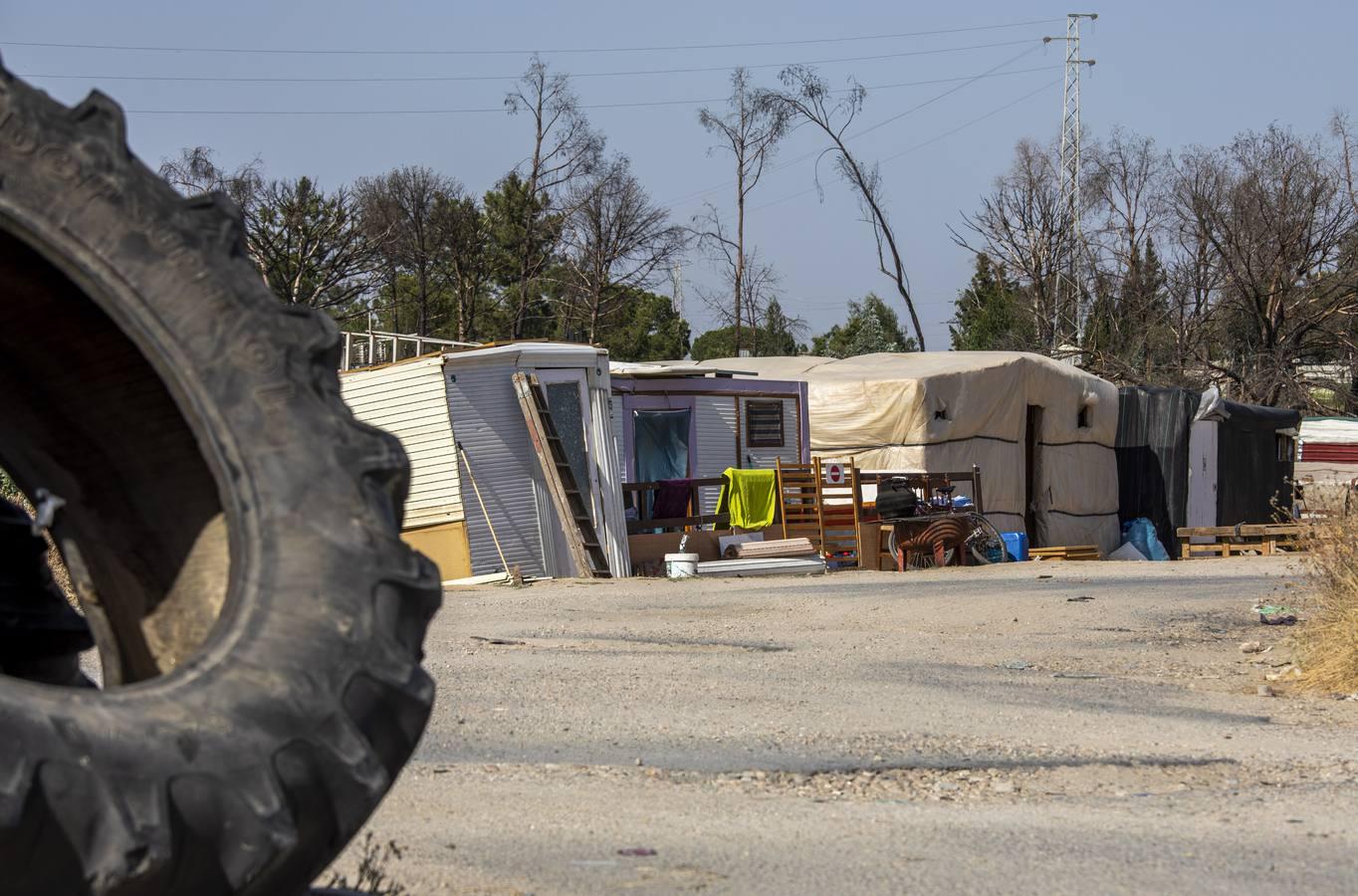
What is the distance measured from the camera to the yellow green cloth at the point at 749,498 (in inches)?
716

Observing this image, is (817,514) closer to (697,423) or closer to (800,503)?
(800,503)

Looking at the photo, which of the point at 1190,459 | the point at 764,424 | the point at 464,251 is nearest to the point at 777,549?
the point at 764,424

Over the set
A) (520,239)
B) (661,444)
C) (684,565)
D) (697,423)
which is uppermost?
(520,239)

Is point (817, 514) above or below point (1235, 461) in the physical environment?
below

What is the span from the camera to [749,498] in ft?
59.8

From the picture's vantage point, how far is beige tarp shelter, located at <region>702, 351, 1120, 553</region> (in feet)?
73.6

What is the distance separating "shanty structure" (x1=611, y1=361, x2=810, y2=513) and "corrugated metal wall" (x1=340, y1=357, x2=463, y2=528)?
2429mm

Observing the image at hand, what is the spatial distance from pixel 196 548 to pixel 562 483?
13851mm

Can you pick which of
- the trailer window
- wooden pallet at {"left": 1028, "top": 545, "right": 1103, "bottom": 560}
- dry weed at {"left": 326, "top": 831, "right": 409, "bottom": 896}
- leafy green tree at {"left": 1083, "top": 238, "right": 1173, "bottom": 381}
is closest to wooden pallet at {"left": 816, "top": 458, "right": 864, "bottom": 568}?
the trailer window

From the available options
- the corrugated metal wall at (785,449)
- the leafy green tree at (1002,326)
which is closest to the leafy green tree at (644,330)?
the leafy green tree at (1002,326)

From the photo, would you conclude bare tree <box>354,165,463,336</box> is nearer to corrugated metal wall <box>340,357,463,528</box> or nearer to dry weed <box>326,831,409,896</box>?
corrugated metal wall <box>340,357,463,528</box>

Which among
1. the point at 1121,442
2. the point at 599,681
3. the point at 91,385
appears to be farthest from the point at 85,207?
the point at 1121,442

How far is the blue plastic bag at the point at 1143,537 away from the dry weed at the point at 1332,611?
18.2 meters

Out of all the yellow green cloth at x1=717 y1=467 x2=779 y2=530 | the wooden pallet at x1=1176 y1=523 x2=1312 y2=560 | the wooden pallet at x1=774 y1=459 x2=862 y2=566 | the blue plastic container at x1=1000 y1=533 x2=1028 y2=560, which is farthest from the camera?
the blue plastic container at x1=1000 y1=533 x2=1028 y2=560
